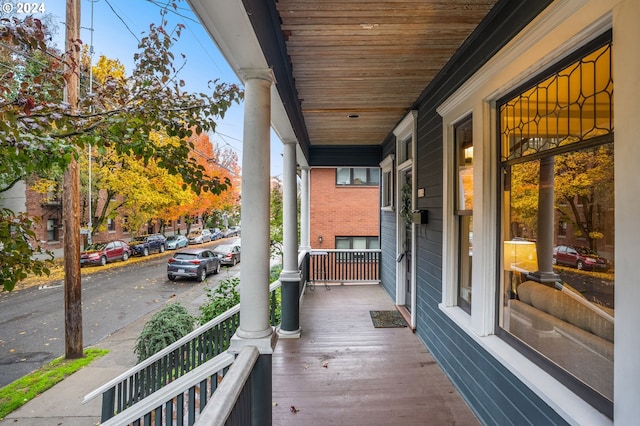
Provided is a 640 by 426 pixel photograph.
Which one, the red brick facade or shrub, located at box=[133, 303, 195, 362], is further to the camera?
the red brick facade

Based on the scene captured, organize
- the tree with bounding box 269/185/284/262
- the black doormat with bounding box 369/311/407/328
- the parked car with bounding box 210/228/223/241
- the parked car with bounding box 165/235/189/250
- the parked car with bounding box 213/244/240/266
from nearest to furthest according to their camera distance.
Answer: the black doormat with bounding box 369/311/407/328 < the tree with bounding box 269/185/284/262 < the parked car with bounding box 213/244/240/266 < the parked car with bounding box 165/235/189/250 < the parked car with bounding box 210/228/223/241

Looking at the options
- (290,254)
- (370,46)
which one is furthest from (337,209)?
(370,46)

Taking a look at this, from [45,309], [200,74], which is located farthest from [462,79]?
[200,74]

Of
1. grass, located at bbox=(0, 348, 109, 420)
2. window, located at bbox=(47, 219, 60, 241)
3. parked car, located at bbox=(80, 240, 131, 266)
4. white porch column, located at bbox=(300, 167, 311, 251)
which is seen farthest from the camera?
window, located at bbox=(47, 219, 60, 241)

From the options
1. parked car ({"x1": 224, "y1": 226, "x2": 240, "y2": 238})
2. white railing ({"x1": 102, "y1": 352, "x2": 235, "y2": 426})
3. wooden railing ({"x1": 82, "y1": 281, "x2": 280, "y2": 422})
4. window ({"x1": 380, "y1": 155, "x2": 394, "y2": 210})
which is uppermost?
window ({"x1": 380, "y1": 155, "x2": 394, "y2": 210})

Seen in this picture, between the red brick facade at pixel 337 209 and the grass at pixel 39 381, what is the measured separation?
21.0 feet

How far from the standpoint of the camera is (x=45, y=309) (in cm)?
761

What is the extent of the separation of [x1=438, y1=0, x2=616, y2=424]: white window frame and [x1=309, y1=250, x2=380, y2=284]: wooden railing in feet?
14.0

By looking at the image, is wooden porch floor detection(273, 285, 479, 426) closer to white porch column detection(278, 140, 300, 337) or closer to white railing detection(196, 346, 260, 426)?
white porch column detection(278, 140, 300, 337)

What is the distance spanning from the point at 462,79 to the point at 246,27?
1.96 meters

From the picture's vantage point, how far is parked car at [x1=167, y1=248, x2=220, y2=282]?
10750mm

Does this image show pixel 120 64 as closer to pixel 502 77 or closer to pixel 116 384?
pixel 116 384

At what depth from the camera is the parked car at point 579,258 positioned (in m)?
1.46

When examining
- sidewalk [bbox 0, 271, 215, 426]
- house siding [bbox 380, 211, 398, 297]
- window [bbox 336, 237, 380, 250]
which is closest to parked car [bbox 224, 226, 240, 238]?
window [bbox 336, 237, 380, 250]
